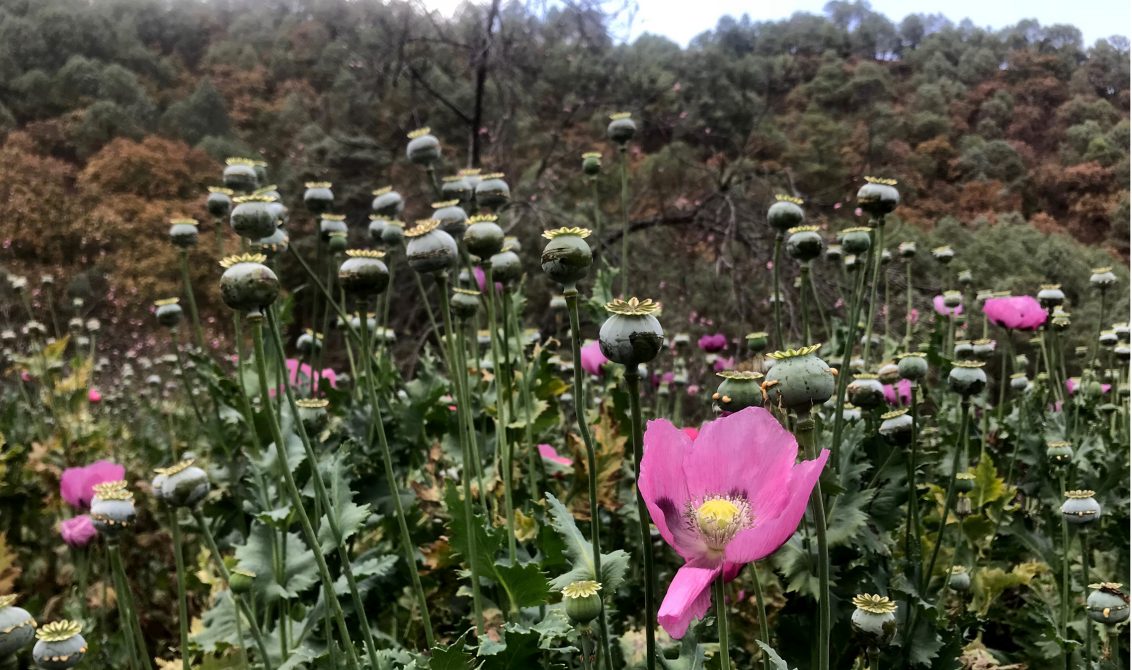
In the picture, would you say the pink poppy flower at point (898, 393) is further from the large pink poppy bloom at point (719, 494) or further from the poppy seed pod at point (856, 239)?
the large pink poppy bloom at point (719, 494)

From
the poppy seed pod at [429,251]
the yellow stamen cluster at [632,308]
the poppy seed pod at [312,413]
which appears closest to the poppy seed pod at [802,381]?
the yellow stamen cluster at [632,308]

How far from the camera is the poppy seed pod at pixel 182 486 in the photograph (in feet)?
3.97

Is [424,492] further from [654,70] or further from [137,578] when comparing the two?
[654,70]

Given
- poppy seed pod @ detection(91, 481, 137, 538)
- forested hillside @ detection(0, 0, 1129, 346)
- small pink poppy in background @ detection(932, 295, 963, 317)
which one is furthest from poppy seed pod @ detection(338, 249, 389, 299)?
forested hillside @ detection(0, 0, 1129, 346)

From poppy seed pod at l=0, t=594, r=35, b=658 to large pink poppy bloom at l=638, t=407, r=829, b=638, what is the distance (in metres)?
0.81

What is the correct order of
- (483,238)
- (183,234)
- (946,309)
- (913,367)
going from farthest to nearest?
(946,309) < (183,234) < (913,367) < (483,238)

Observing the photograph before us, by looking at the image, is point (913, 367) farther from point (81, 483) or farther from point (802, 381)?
point (81, 483)

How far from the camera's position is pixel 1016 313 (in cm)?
242

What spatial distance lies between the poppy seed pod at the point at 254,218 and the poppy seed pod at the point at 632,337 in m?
0.74

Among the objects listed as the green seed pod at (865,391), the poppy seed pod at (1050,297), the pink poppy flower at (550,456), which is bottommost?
the pink poppy flower at (550,456)

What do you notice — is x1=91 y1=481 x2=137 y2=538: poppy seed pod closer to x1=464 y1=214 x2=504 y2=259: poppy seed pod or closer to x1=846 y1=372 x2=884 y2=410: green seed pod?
x1=464 y1=214 x2=504 y2=259: poppy seed pod

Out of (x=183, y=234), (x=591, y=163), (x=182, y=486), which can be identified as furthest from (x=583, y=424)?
(x=183, y=234)

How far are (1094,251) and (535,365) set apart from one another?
29.8 ft

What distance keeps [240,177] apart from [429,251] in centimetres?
85
